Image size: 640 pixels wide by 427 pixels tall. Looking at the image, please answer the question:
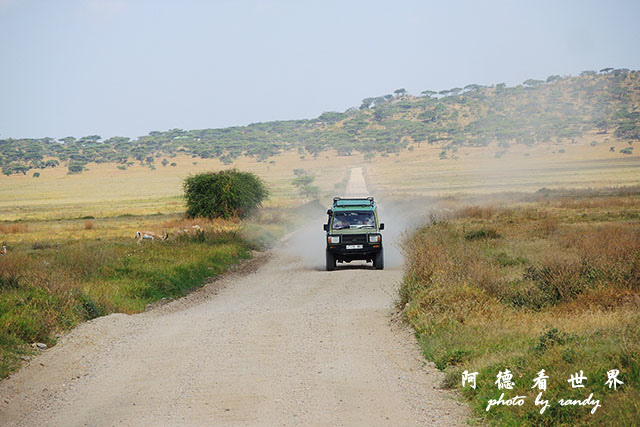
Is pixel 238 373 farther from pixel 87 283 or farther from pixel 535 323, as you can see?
pixel 87 283

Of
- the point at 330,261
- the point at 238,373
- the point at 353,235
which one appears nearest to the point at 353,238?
the point at 353,235

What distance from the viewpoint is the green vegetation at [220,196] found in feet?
161

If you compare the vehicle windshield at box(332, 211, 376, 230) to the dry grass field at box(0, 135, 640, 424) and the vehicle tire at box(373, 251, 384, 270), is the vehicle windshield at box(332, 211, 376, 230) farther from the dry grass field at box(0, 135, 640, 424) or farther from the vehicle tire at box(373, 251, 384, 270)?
the dry grass field at box(0, 135, 640, 424)

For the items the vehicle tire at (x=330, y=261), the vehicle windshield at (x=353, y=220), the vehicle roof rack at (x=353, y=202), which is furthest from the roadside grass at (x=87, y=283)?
the vehicle roof rack at (x=353, y=202)

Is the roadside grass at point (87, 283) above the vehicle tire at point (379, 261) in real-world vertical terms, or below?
above

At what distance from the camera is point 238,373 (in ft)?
34.1

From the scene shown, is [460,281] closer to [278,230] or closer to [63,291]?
[63,291]

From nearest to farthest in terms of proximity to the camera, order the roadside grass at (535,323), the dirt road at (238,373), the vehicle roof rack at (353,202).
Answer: the roadside grass at (535,323) → the dirt road at (238,373) → the vehicle roof rack at (353,202)

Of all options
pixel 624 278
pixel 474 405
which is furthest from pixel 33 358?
pixel 624 278

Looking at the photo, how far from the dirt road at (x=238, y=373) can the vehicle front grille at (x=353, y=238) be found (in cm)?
679

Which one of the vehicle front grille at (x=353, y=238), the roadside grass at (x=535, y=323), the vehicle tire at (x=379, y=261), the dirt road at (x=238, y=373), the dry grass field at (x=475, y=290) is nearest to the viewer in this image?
the roadside grass at (x=535, y=323)

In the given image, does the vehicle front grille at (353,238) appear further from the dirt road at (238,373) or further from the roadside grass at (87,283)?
the dirt road at (238,373)

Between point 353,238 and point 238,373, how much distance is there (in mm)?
14116

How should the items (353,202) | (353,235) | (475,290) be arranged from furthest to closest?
(353,202)
(353,235)
(475,290)
